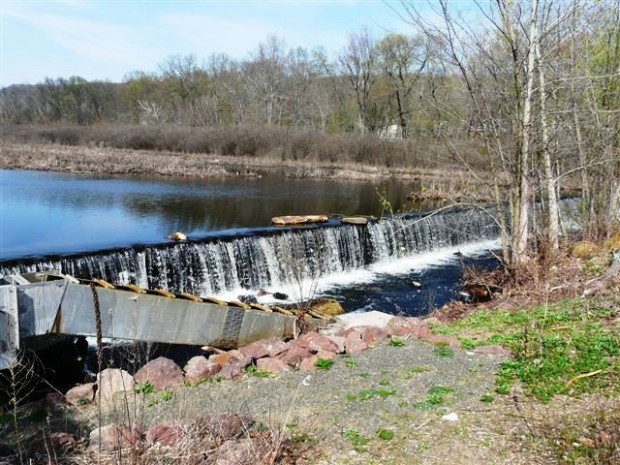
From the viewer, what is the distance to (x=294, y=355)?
5988mm

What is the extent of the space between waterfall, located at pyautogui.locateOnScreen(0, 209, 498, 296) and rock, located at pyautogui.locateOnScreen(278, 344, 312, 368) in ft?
13.9

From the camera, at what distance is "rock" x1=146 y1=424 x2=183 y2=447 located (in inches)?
151

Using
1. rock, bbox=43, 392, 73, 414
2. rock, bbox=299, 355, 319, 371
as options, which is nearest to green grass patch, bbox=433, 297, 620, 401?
rock, bbox=299, 355, 319, 371

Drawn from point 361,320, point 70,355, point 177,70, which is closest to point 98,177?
point 70,355

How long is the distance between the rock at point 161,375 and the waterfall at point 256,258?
526 cm

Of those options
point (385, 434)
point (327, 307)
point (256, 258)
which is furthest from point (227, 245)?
point (385, 434)

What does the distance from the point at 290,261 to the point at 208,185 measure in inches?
510

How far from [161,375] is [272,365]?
1.22m

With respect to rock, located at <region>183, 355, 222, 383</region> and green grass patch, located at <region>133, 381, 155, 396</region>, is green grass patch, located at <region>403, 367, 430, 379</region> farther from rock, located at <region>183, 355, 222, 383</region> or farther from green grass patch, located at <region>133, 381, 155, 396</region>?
green grass patch, located at <region>133, 381, 155, 396</region>

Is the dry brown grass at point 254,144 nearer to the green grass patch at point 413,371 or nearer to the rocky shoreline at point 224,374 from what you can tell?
the rocky shoreline at point 224,374

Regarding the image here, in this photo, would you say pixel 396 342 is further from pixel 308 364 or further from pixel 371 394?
pixel 371 394

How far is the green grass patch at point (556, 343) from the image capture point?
15.6 ft

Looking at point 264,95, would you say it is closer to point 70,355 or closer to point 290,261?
point 290,261

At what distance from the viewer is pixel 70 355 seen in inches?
325
